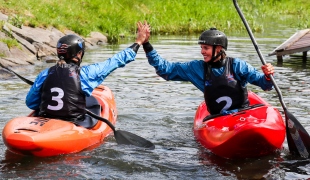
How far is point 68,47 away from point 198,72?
164cm

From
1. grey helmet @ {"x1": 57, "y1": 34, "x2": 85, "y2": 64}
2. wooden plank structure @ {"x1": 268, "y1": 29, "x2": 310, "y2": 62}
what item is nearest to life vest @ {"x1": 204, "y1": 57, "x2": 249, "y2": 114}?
grey helmet @ {"x1": 57, "y1": 34, "x2": 85, "y2": 64}

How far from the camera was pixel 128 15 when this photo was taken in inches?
846

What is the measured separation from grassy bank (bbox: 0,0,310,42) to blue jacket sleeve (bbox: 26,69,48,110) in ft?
28.8

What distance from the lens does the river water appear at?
5.75 metres

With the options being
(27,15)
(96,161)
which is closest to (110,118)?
(96,161)

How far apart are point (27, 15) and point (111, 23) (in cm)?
399

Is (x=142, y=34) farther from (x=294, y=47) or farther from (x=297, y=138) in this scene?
(x=294, y=47)

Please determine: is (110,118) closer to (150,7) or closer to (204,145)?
(204,145)

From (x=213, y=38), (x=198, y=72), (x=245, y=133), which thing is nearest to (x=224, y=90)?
(x=198, y=72)

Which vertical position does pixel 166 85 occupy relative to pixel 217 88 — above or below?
below

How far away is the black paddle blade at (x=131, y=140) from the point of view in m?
6.74

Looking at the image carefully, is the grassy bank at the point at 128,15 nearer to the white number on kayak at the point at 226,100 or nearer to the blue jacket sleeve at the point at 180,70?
the blue jacket sleeve at the point at 180,70

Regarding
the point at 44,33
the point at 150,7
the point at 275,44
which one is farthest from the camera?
the point at 150,7

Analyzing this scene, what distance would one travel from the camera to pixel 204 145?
654 centimetres
